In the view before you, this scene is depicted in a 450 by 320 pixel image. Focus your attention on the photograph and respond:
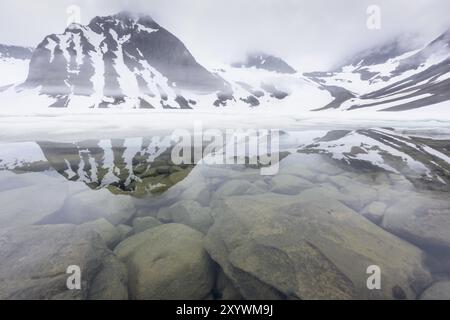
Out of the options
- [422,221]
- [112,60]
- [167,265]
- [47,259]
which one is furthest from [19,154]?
[112,60]

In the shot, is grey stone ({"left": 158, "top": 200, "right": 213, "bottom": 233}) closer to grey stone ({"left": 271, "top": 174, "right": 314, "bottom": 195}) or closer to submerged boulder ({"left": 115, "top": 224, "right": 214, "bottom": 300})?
submerged boulder ({"left": 115, "top": 224, "right": 214, "bottom": 300})

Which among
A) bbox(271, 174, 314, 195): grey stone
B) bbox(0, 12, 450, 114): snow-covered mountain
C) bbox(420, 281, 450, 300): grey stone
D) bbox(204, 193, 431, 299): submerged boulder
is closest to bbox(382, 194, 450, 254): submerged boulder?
bbox(204, 193, 431, 299): submerged boulder

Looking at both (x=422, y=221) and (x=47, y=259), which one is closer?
(x=47, y=259)

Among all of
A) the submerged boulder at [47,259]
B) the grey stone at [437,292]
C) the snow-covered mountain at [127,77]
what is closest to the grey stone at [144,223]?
the submerged boulder at [47,259]

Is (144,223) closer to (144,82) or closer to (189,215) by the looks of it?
(189,215)

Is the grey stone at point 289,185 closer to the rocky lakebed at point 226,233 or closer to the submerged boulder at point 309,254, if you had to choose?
the rocky lakebed at point 226,233
